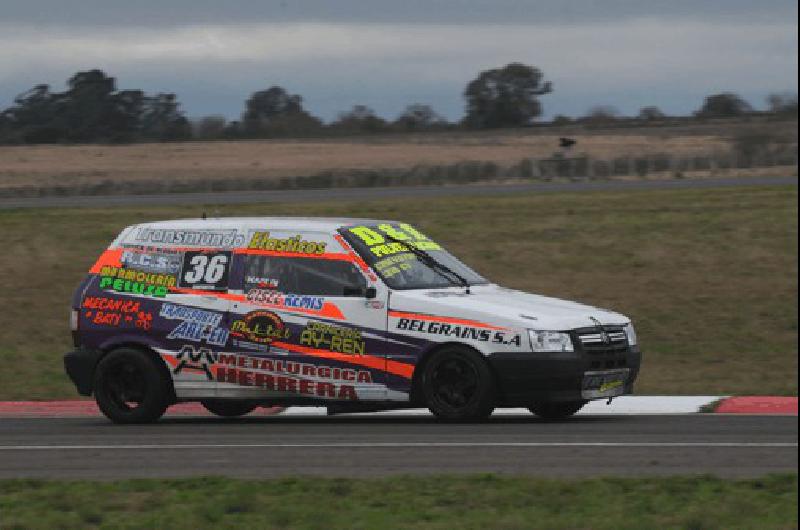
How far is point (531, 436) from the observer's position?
38.4ft

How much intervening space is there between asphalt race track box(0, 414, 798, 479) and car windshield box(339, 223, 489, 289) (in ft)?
3.85

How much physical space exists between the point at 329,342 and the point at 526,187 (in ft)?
81.2

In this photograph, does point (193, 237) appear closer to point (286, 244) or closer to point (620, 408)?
point (286, 244)

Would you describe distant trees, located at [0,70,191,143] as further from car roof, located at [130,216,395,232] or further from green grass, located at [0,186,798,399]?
car roof, located at [130,216,395,232]

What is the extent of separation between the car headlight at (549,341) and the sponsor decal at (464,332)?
0.12 metres

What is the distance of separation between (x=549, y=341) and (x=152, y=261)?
364 centimetres

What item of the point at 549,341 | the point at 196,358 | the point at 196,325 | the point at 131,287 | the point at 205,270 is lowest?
the point at 196,358

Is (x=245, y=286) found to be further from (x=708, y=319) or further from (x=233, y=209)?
(x=233, y=209)

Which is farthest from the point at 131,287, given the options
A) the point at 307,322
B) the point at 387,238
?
the point at 387,238

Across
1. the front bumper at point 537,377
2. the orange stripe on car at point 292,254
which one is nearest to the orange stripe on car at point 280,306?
the orange stripe on car at point 292,254

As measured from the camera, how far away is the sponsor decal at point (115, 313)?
536 inches

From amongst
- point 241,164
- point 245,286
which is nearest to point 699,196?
point 245,286

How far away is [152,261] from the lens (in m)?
13.8

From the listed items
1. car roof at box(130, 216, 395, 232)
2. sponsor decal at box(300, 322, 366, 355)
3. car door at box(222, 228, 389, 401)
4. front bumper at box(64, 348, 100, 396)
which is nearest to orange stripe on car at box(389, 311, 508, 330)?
Answer: car door at box(222, 228, 389, 401)
